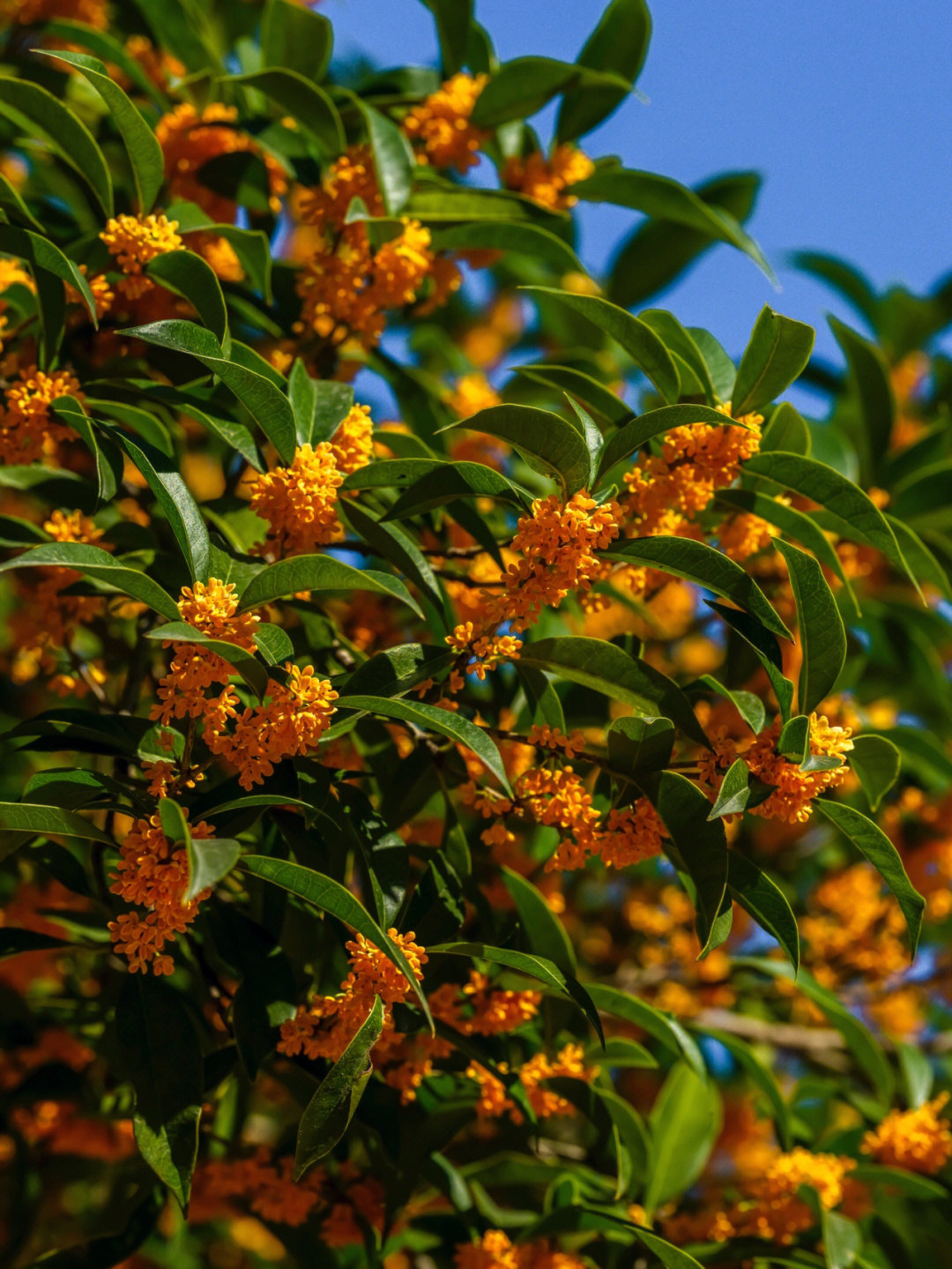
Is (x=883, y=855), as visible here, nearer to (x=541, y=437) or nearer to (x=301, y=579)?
(x=541, y=437)

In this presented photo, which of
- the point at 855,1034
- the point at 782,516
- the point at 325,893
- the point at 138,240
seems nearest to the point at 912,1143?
the point at 855,1034

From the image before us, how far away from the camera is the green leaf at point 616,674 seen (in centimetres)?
147

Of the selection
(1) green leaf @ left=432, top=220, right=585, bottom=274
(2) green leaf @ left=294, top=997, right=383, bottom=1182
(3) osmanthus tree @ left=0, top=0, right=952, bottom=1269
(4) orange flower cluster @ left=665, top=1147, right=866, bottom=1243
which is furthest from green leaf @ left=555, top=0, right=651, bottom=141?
(4) orange flower cluster @ left=665, top=1147, right=866, bottom=1243

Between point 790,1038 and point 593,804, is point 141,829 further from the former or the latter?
point 790,1038

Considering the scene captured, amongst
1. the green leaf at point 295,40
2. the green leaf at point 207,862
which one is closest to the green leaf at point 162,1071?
the green leaf at point 207,862

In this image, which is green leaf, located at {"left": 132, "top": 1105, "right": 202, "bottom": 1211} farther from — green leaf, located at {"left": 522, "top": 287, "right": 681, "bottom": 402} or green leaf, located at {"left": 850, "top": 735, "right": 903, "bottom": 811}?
green leaf, located at {"left": 522, "top": 287, "right": 681, "bottom": 402}

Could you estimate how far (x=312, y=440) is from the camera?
159 cm

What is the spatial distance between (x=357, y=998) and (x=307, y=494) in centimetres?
62

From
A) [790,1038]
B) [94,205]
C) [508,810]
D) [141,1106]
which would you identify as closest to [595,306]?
[508,810]

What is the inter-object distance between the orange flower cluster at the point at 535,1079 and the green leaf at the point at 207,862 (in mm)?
675

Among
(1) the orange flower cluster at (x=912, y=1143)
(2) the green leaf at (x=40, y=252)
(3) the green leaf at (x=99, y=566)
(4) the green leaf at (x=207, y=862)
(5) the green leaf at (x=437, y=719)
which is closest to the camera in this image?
(4) the green leaf at (x=207, y=862)

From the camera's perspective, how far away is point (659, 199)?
2186 mm

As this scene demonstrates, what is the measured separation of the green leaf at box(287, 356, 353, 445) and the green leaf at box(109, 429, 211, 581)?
0.18m

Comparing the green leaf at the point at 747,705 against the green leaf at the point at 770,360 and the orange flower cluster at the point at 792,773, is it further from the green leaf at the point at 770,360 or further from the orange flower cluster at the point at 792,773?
the green leaf at the point at 770,360
